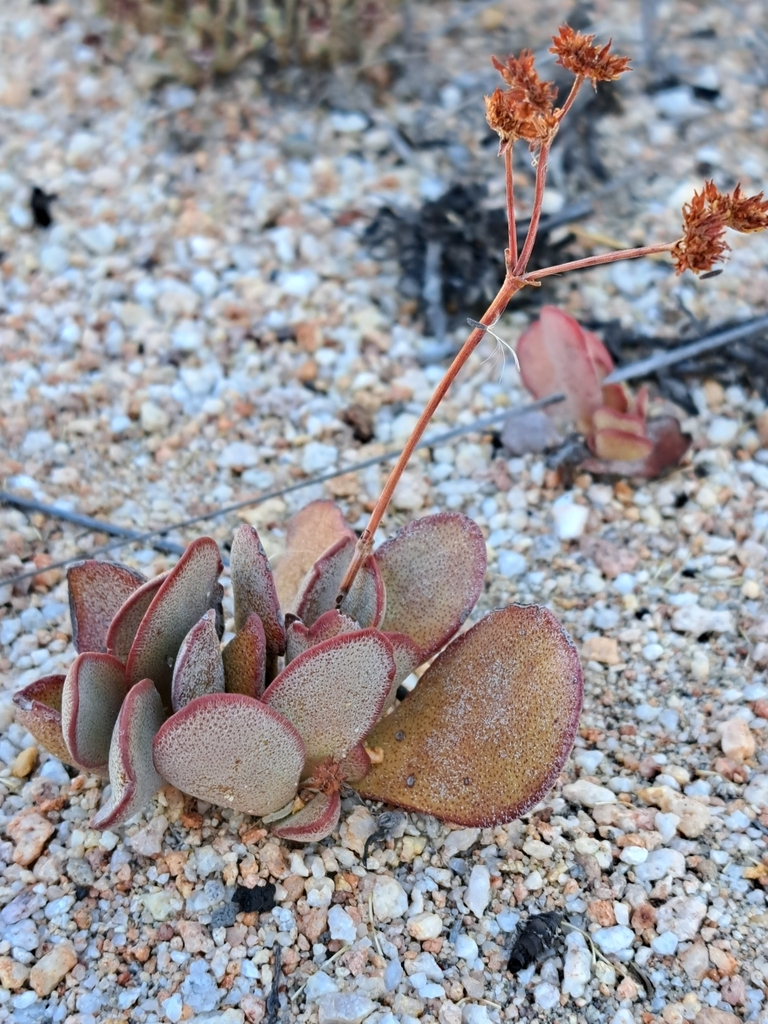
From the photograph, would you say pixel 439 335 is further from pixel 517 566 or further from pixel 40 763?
pixel 40 763

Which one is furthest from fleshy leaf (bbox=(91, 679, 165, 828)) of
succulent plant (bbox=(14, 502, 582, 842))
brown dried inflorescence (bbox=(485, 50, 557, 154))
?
brown dried inflorescence (bbox=(485, 50, 557, 154))

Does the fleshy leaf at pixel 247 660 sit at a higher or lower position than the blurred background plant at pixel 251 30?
lower

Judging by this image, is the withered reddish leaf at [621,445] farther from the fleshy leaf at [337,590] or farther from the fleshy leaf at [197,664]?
the fleshy leaf at [197,664]

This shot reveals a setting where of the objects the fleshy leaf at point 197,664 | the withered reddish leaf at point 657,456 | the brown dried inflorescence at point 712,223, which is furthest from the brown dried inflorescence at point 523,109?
the withered reddish leaf at point 657,456

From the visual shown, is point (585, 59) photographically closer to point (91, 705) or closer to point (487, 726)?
point (487, 726)

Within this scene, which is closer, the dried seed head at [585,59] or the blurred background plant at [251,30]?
the dried seed head at [585,59]

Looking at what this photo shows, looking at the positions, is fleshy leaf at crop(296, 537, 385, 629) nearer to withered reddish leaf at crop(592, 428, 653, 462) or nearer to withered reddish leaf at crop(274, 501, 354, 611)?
withered reddish leaf at crop(274, 501, 354, 611)

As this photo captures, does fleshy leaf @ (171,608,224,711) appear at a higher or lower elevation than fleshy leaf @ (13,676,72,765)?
higher
